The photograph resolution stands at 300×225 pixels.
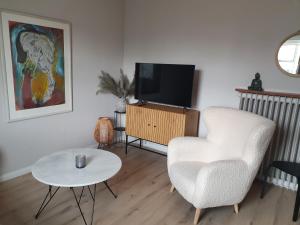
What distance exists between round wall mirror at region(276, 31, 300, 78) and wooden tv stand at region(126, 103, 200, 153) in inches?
45.8

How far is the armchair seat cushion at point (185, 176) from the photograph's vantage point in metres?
2.06

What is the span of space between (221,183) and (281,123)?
1182mm

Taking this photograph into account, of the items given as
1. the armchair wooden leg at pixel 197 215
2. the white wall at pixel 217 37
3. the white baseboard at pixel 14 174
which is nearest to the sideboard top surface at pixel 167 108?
the white wall at pixel 217 37

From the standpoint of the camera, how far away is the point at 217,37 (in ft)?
9.78

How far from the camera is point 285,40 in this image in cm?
255

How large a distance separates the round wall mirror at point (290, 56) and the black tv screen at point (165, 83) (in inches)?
38.4

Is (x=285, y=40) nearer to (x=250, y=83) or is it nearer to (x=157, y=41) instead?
(x=250, y=83)

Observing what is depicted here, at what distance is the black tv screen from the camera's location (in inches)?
119

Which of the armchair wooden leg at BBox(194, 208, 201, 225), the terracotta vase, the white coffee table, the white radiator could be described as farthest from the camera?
the terracotta vase

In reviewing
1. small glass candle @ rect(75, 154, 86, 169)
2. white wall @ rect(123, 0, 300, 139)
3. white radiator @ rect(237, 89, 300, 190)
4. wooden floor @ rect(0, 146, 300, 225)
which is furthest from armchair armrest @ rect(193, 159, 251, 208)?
white wall @ rect(123, 0, 300, 139)

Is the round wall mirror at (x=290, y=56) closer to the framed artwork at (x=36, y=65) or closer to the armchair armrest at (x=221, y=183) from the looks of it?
the armchair armrest at (x=221, y=183)

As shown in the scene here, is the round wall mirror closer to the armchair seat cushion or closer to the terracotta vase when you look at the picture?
the armchair seat cushion

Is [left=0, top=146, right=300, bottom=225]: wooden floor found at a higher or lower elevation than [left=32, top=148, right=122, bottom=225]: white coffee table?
lower

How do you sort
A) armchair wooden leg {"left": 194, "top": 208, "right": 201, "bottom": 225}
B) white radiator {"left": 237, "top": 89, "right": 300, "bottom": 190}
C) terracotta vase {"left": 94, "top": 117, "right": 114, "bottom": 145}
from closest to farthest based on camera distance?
armchair wooden leg {"left": 194, "top": 208, "right": 201, "bottom": 225} < white radiator {"left": 237, "top": 89, "right": 300, "bottom": 190} < terracotta vase {"left": 94, "top": 117, "right": 114, "bottom": 145}
